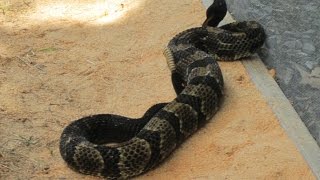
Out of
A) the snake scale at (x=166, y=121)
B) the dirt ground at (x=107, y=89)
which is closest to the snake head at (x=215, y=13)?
the snake scale at (x=166, y=121)

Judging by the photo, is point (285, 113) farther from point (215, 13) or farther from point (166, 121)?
point (215, 13)

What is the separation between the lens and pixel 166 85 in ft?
22.1

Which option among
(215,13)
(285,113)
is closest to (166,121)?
(285,113)

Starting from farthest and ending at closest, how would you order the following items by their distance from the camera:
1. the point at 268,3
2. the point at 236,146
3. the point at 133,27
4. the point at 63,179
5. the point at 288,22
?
the point at 133,27 < the point at 268,3 < the point at 288,22 < the point at 236,146 < the point at 63,179

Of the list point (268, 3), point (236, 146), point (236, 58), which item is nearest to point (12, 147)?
point (236, 146)

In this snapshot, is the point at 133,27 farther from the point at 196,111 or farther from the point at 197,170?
the point at 197,170

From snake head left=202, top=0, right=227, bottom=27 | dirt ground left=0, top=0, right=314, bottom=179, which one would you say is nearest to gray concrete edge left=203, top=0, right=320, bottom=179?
dirt ground left=0, top=0, right=314, bottom=179

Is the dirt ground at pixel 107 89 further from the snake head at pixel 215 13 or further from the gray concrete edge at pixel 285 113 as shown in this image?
the snake head at pixel 215 13

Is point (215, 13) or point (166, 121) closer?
point (166, 121)

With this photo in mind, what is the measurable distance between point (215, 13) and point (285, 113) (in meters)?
2.06

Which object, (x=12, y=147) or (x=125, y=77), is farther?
(x=125, y=77)

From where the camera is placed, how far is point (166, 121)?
18.4 ft

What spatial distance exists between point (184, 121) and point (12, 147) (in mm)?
1672

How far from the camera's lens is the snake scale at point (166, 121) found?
17.1ft
